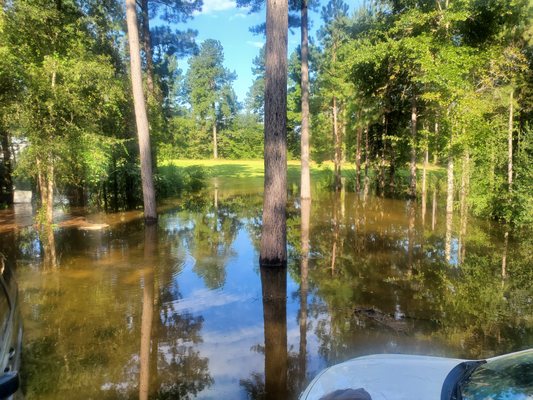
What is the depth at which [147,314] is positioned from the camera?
6242 mm

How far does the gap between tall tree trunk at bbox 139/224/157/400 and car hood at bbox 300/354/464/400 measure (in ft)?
7.46

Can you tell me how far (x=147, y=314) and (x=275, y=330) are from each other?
205 cm

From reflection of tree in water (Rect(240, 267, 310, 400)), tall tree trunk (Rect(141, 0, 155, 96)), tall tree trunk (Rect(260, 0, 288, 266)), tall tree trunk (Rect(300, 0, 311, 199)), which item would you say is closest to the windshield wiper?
reflection of tree in water (Rect(240, 267, 310, 400))

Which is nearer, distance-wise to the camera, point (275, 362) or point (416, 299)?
point (275, 362)

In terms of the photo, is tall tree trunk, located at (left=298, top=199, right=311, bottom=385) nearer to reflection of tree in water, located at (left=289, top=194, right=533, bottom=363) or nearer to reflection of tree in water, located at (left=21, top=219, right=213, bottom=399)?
reflection of tree in water, located at (left=289, top=194, right=533, bottom=363)

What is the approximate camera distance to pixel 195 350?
5.09m

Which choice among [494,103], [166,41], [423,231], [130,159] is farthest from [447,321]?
[166,41]

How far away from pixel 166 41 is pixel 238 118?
41.8 metres

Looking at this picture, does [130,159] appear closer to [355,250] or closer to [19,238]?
[19,238]

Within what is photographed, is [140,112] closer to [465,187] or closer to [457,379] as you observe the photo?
[465,187]

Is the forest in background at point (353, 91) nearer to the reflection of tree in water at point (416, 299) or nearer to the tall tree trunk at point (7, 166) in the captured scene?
the tall tree trunk at point (7, 166)

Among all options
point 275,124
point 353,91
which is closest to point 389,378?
point 275,124

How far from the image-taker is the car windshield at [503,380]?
2.20m

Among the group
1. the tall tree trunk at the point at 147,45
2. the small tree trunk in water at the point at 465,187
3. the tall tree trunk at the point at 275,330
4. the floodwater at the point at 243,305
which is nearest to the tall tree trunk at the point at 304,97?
the floodwater at the point at 243,305
